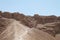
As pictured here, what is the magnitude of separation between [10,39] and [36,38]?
10.4 ft

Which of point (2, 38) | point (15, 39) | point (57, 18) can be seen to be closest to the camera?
point (15, 39)

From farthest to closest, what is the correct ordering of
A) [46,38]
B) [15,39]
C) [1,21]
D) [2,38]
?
[1,21], [46,38], [2,38], [15,39]

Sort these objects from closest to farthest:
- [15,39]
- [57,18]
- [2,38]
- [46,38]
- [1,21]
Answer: [15,39], [2,38], [46,38], [1,21], [57,18]

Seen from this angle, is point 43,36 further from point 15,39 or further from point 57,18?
point 57,18

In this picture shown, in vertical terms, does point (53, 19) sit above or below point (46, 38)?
below

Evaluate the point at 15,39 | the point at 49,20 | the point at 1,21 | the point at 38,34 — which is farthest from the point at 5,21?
the point at 49,20

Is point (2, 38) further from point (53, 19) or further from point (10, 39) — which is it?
point (53, 19)

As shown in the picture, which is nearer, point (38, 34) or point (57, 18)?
point (38, 34)

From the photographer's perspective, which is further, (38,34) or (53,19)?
(53,19)

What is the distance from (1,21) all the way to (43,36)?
7128 millimetres

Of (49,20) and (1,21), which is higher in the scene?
(1,21)

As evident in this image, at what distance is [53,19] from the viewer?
236 ft

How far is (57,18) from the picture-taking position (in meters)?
71.4

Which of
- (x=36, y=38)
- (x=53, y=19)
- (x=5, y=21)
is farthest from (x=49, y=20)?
(x=36, y=38)
